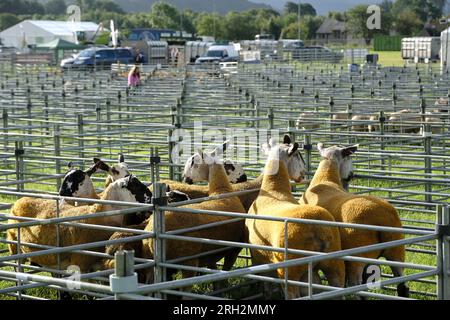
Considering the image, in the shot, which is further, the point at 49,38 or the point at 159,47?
the point at 49,38

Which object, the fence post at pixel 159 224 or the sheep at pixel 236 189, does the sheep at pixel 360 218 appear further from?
the fence post at pixel 159 224

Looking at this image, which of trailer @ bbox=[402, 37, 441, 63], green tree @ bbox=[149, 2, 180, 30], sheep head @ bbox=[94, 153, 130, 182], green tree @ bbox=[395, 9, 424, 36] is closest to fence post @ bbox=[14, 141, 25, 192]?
sheep head @ bbox=[94, 153, 130, 182]

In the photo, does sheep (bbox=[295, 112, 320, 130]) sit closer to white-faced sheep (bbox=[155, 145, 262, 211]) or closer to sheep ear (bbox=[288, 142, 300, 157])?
white-faced sheep (bbox=[155, 145, 262, 211])

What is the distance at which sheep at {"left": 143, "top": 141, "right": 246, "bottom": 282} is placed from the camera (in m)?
7.46

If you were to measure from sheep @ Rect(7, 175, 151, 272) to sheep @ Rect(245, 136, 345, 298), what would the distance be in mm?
1149

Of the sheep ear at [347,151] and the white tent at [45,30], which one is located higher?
the white tent at [45,30]

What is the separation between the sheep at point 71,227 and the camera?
25.7ft

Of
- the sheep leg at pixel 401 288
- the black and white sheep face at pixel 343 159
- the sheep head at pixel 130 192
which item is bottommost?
the sheep leg at pixel 401 288

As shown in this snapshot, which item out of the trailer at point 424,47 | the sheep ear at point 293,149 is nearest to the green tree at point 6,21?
the trailer at point 424,47

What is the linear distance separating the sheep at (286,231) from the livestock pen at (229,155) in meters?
0.17
